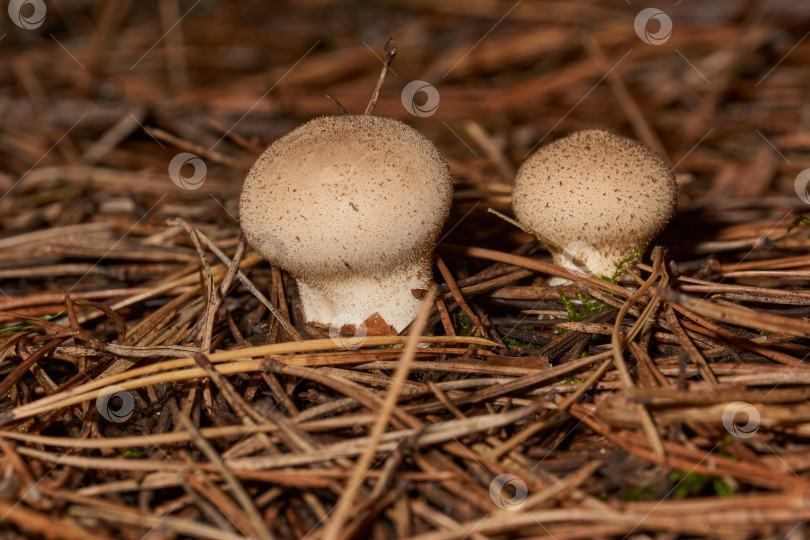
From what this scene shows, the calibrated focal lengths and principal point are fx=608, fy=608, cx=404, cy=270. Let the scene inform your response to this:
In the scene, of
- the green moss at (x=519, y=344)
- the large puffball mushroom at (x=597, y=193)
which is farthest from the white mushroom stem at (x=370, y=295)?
the large puffball mushroom at (x=597, y=193)

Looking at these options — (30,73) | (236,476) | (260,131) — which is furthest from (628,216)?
(30,73)

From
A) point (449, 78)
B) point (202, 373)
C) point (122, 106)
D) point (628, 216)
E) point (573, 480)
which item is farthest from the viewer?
point (449, 78)

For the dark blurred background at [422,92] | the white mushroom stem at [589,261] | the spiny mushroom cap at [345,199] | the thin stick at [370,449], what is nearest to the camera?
the thin stick at [370,449]

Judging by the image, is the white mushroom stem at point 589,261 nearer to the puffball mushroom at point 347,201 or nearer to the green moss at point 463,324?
the green moss at point 463,324

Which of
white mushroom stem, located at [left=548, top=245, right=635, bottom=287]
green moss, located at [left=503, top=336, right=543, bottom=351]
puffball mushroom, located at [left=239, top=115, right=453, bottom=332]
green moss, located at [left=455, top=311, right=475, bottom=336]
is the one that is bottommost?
green moss, located at [left=503, top=336, right=543, bottom=351]

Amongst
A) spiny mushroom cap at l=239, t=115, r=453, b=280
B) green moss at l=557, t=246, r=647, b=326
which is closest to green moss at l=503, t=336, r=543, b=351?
green moss at l=557, t=246, r=647, b=326

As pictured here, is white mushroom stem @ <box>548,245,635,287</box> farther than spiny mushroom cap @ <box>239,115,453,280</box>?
Yes

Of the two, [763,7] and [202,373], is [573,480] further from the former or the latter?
[763,7]

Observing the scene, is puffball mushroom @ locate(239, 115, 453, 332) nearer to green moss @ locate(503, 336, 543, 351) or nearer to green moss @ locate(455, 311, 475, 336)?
green moss @ locate(455, 311, 475, 336)
